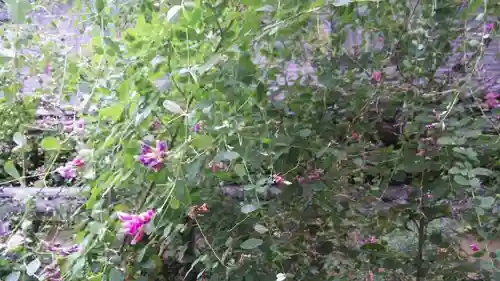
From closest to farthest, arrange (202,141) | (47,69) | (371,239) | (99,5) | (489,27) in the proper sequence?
(202,141), (99,5), (489,27), (371,239), (47,69)

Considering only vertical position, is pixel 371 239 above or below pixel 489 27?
below

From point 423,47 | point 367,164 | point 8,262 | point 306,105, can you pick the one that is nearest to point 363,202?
point 367,164

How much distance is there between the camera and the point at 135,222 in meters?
0.79

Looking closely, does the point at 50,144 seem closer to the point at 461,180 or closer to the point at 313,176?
the point at 313,176

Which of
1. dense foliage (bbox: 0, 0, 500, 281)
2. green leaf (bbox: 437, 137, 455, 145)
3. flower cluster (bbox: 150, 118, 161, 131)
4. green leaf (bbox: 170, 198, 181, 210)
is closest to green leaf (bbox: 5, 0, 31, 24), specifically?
dense foliage (bbox: 0, 0, 500, 281)

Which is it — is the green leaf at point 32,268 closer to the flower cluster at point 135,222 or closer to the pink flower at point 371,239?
the flower cluster at point 135,222

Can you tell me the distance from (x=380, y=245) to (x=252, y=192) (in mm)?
393

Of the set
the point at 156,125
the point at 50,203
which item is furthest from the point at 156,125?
the point at 50,203

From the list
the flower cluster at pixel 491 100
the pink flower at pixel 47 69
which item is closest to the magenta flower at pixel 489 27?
the flower cluster at pixel 491 100

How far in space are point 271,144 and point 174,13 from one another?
0.35 m

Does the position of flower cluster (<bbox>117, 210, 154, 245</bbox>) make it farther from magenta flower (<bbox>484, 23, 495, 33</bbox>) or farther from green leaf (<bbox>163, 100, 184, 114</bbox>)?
magenta flower (<bbox>484, 23, 495, 33</bbox>)

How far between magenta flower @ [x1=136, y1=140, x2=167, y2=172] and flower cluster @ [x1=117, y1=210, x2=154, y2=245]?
0.25 ft

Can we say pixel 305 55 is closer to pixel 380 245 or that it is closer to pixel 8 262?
pixel 380 245

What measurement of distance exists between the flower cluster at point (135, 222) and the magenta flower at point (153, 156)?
0.25 feet
